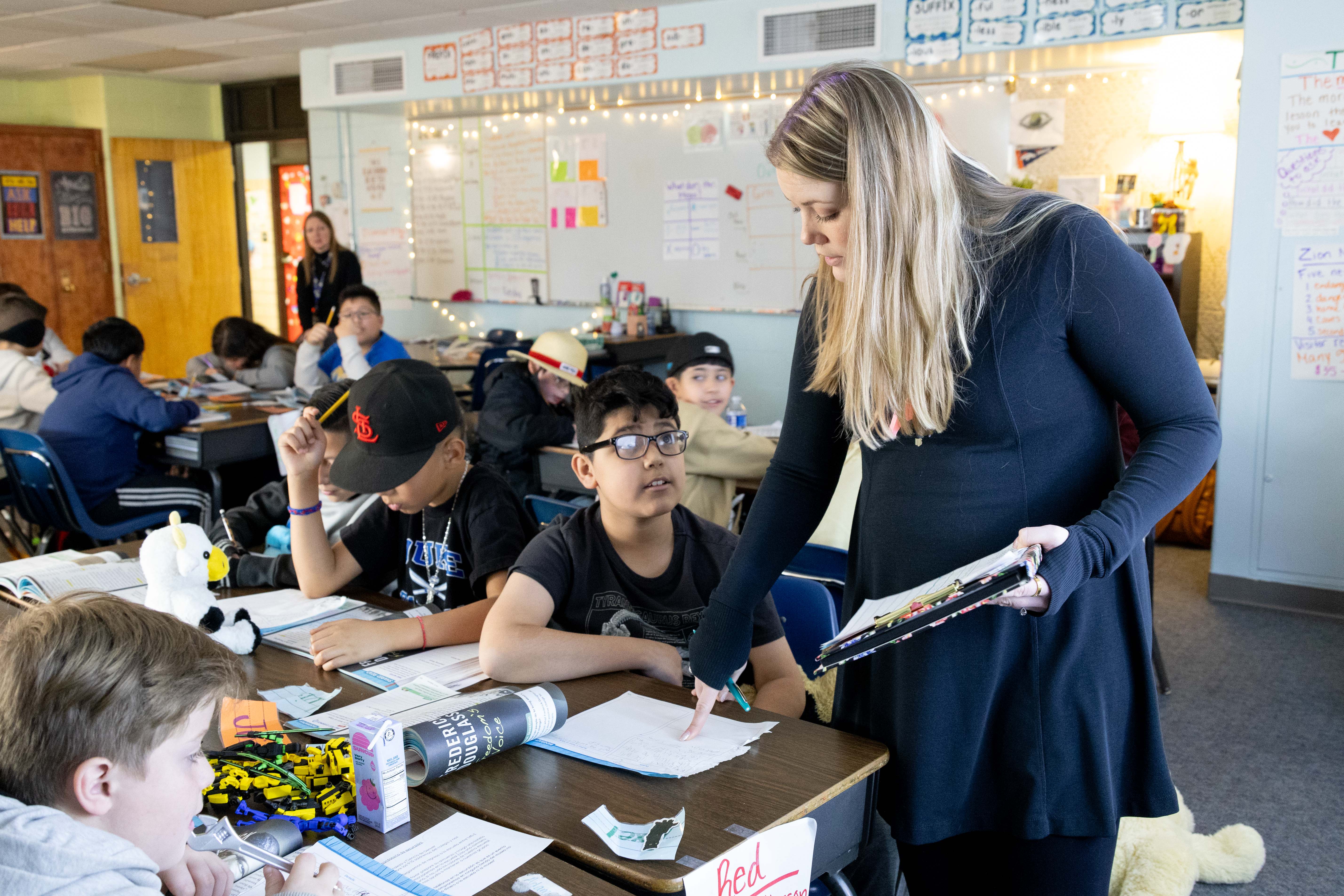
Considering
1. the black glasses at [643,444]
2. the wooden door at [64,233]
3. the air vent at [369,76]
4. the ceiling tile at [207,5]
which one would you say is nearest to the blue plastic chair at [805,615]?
the black glasses at [643,444]

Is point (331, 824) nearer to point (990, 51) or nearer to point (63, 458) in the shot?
point (63, 458)

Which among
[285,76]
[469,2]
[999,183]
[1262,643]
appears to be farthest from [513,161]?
[999,183]

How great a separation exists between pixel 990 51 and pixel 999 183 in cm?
392

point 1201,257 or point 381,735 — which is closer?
point 381,735

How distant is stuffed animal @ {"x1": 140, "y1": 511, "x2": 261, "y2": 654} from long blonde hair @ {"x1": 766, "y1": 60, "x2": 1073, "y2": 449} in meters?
1.14

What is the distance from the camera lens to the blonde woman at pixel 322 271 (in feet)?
22.1

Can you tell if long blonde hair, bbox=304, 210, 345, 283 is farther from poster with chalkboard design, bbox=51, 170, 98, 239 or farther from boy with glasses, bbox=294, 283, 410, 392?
poster with chalkboard design, bbox=51, 170, 98, 239

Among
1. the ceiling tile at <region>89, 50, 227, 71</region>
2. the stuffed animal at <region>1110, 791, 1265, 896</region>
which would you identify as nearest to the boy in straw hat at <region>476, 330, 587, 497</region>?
the stuffed animal at <region>1110, 791, 1265, 896</region>

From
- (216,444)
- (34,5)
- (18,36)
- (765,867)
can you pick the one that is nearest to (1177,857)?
(765,867)

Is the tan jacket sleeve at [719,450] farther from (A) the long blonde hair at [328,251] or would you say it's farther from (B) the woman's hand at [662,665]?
(A) the long blonde hair at [328,251]

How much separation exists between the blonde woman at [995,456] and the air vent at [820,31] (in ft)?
13.7

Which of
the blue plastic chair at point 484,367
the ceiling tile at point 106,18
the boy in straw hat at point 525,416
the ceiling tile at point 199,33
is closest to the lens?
the boy in straw hat at point 525,416

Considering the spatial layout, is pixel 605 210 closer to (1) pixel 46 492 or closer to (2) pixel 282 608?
(1) pixel 46 492

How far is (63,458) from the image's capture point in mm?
4070
